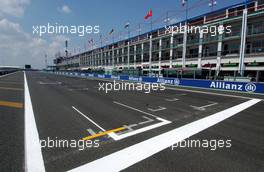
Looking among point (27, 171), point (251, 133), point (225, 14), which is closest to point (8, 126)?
point (27, 171)

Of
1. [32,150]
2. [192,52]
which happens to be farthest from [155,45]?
[32,150]

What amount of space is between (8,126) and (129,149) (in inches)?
188

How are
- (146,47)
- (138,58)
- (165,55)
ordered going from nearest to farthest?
(165,55) < (146,47) < (138,58)

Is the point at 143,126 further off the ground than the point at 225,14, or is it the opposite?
the point at 225,14

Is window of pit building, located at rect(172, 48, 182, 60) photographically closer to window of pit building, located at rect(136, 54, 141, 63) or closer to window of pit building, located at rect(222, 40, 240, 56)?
window of pit building, located at rect(222, 40, 240, 56)

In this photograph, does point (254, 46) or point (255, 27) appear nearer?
point (255, 27)

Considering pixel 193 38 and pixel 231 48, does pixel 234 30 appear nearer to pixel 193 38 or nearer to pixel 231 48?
pixel 231 48

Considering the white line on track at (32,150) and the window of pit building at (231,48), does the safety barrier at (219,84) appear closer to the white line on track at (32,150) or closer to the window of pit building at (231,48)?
the window of pit building at (231,48)

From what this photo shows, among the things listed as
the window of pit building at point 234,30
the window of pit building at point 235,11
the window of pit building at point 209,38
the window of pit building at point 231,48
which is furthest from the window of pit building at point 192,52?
the window of pit building at point 235,11

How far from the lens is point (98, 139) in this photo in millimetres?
4926

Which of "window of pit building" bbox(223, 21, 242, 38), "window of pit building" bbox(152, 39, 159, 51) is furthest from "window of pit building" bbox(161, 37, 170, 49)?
"window of pit building" bbox(223, 21, 242, 38)

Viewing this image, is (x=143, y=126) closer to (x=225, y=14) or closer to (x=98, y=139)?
(x=98, y=139)

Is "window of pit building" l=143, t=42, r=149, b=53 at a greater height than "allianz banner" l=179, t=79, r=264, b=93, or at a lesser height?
greater

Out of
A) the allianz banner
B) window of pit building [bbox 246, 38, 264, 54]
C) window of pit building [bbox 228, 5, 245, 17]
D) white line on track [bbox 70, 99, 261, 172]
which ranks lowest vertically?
white line on track [bbox 70, 99, 261, 172]
